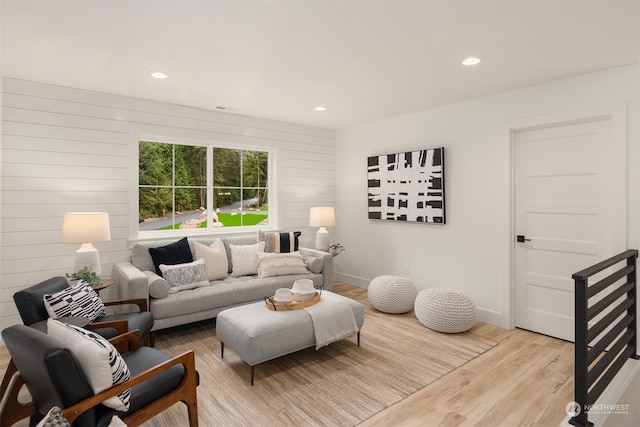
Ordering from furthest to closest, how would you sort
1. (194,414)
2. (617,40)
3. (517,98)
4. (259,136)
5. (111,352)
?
1. (259,136)
2. (517,98)
3. (617,40)
4. (194,414)
5. (111,352)

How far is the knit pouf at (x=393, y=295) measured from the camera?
4.13 meters

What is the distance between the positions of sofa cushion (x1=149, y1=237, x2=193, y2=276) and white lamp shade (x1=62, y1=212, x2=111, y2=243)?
1.82ft

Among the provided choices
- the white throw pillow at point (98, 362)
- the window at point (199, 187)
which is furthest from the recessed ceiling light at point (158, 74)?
the white throw pillow at point (98, 362)

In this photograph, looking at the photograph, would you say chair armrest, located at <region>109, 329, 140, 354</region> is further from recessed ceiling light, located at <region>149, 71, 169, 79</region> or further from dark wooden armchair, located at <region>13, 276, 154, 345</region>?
recessed ceiling light, located at <region>149, 71, 169, 79</region>

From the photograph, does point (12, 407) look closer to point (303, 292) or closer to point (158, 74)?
point (303, 292)

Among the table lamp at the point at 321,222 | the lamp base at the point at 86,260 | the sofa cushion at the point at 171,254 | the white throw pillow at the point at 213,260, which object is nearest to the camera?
the lamp base at the point at 86,260

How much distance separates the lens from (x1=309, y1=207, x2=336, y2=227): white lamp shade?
504 cm

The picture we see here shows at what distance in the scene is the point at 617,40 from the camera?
2.53m

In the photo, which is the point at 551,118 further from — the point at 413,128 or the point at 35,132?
the point at 35,132

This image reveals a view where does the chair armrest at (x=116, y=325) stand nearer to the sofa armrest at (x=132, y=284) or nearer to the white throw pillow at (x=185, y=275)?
the sofa armrest at (x=132, y=284)

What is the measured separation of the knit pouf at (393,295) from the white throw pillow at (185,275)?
1.98m

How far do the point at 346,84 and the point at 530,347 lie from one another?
3.07 m

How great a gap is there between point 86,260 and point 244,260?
5.20ft

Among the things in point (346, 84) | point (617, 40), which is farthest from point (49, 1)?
point (617, 40)
